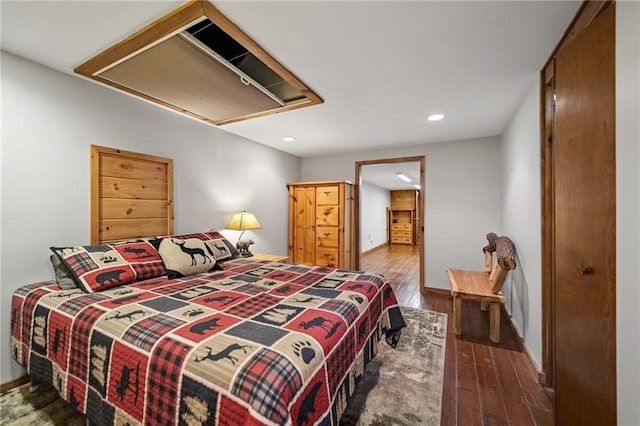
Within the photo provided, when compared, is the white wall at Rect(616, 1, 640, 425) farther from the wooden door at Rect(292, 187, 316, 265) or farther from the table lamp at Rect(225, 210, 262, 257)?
the wooden door at Rect(292, 187, 316, 265)

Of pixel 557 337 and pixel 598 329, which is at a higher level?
pixel 598 329

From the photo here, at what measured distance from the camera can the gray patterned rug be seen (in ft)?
5.01

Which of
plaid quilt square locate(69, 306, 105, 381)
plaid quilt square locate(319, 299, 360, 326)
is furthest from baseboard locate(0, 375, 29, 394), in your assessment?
plaid quilt square locate(319, 299, 360, 326)

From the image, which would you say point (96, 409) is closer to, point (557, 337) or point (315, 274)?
point (315, 274)

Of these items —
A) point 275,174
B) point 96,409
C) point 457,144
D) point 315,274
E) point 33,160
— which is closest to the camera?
point 96,409

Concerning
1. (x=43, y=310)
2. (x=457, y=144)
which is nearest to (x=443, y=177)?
(x=457, y=144)

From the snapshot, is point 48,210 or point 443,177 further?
point 443,177

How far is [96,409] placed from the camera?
1.22 meters

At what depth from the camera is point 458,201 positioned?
390 cm

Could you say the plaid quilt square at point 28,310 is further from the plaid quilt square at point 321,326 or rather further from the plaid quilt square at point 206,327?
the plaid quilt square at point 321,326

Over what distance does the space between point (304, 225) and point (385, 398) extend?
10.2 ft

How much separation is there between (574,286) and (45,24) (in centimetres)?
326

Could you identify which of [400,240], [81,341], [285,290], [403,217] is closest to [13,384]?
[81,341]

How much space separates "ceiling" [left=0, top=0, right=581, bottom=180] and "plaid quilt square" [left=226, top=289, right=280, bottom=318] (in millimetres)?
1625
